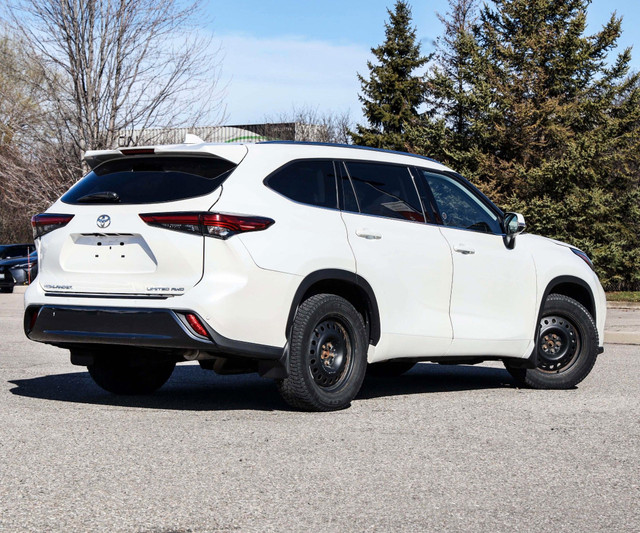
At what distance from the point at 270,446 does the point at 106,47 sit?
2464 centimetres

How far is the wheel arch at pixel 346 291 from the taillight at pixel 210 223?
525 millimetres

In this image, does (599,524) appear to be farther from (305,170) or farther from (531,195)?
(531,195)

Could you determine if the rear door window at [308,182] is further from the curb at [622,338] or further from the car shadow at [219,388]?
the curb at [622,338]

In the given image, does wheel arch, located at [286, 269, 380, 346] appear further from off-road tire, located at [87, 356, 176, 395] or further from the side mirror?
the side mirror

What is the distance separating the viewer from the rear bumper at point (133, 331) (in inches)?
247

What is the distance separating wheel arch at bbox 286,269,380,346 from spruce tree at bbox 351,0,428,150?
38751 mm

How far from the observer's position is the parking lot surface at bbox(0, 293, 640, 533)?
4.20m

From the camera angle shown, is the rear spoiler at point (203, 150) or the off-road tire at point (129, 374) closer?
the rear spoiler at point (203, 150)

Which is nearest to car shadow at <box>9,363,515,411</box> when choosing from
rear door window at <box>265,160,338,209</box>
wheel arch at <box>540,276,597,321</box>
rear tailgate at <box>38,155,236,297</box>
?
wheel arch at <box>540,276,597,321</box>

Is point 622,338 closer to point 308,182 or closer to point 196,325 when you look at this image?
point 308,182

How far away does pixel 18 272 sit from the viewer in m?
32.3

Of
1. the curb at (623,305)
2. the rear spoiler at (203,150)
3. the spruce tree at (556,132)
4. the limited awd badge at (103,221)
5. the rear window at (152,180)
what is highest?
the spruce tree at (556,132)

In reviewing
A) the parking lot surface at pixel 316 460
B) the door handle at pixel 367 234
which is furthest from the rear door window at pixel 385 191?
the parking lot surface at pixel 316 460

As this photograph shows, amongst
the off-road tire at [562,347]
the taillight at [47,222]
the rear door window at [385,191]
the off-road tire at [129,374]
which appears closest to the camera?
the taillight at [47,222]
